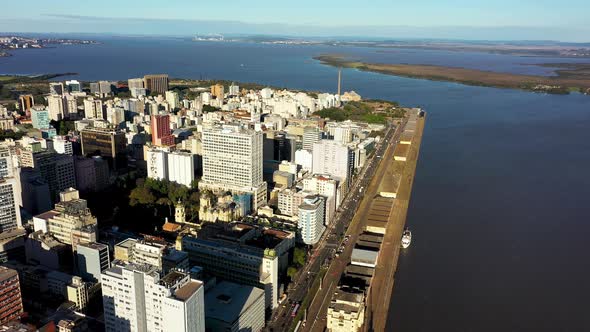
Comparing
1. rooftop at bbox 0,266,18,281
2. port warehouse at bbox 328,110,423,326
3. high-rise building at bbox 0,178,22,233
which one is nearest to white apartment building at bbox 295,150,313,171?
port warehouse at bbox 328,110,423,326

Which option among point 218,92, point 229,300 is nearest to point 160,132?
point 229,300

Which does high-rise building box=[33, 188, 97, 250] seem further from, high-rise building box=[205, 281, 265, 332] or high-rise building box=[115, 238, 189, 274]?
high-rise building box=[205, 281, 265, 332]

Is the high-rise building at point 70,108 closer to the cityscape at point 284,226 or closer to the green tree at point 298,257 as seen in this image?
the cityscape at point 284,226

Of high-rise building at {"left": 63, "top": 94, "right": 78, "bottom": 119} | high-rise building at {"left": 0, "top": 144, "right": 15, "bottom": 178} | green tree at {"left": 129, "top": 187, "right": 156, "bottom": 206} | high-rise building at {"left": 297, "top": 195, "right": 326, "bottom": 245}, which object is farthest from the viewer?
high-rise building at {"left": 63, "top": 94, "right": 78, "bottom": 119}

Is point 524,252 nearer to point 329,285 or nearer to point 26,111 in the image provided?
point 329,285

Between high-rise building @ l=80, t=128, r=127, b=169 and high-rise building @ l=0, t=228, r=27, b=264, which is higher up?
high-rise building @ l=80, t=128, r=127, b=169

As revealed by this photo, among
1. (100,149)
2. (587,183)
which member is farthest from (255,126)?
(587,183)
